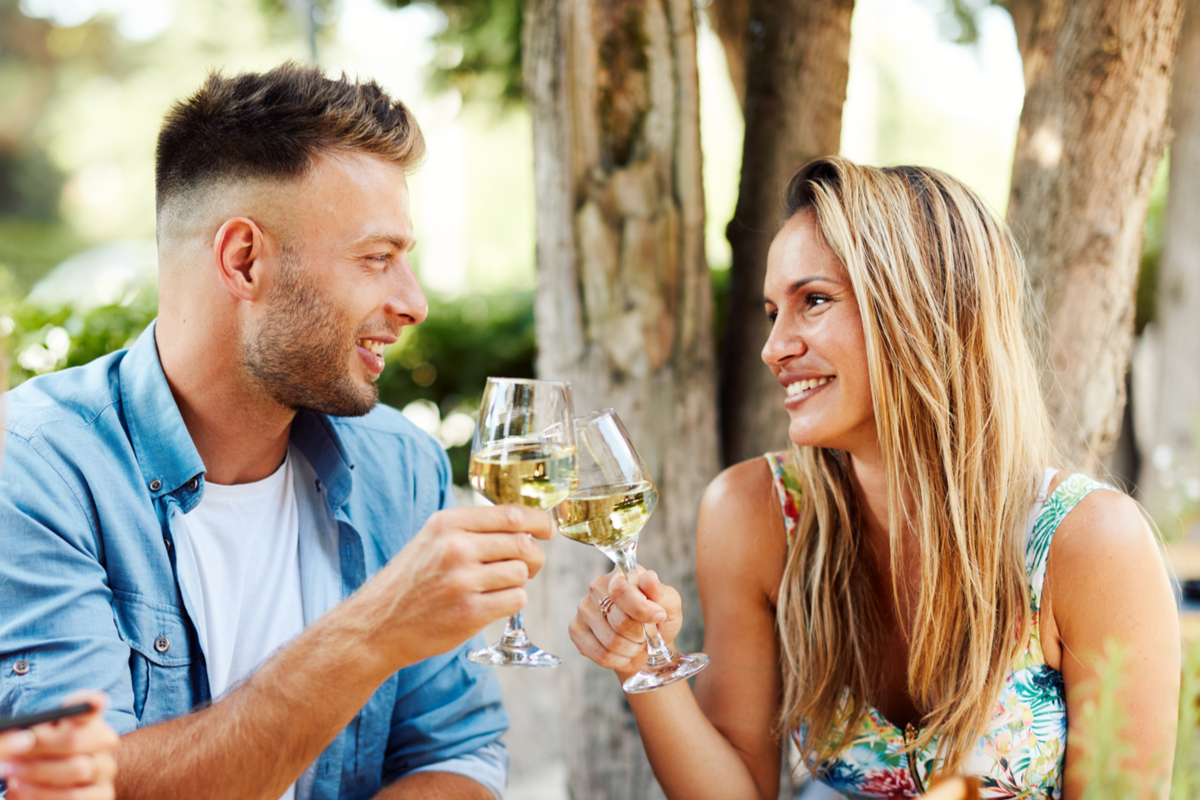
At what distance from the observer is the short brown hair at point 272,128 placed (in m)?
2.05

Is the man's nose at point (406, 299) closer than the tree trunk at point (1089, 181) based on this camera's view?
Yes

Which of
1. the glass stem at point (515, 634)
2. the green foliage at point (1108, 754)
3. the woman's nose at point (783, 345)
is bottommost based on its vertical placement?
the glass stem at point (515, 634)

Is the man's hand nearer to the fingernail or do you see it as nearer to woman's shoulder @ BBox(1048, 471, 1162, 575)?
the fingernail

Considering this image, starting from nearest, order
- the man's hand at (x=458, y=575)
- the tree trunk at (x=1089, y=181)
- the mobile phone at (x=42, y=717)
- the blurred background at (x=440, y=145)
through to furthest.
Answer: the mobile phone at (x=42, y=717) → the man's hand at (x=458, y=575) → the tree trunk at (x=1089, y=181) → the blurred background at (x=440, y=145)

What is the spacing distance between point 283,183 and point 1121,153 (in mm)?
2234

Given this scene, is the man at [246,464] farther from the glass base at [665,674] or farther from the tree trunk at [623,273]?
the tree trunk at [623,273]

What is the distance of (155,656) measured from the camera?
6.04 feet

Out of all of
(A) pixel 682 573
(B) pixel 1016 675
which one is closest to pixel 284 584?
(A) pixel 682 573

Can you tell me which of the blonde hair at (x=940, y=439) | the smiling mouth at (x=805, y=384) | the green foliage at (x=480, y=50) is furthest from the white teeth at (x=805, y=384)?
the green foliage at (x=480, y=50)

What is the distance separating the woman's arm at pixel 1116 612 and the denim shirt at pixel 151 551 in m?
1.30

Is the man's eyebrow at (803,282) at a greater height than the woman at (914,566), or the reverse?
the man's eyebrow at (803,282)

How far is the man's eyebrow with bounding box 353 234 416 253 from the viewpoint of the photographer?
6.73ft

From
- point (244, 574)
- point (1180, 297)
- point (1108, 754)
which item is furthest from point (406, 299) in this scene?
point (1180, 297)

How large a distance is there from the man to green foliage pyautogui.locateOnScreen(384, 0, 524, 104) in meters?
2.26
